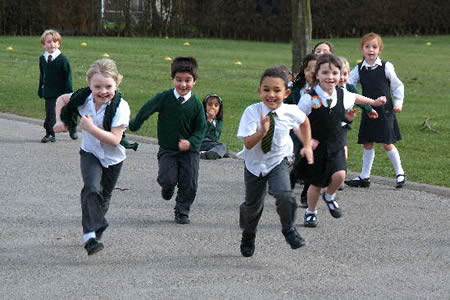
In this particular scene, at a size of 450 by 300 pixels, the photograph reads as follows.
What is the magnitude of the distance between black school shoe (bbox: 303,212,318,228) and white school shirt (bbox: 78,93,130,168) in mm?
1711

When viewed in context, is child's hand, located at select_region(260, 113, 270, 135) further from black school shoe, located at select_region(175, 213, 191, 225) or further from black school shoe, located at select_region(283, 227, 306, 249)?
black school shoe, located at select_region(175, 213, 191, 225)

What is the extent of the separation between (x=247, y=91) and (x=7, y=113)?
23.4 ft

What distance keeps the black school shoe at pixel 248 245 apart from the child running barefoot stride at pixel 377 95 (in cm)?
322

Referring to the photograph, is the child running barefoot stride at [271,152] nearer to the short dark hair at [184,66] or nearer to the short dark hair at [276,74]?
the short dark hair at [276,74]

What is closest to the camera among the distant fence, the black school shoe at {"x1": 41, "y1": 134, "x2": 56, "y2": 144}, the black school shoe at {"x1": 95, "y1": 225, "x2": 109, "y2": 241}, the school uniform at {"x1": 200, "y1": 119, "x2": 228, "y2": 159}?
the black school shoe at {"x1": 95, "y1": 225, "x2": 109, "y2": 241}

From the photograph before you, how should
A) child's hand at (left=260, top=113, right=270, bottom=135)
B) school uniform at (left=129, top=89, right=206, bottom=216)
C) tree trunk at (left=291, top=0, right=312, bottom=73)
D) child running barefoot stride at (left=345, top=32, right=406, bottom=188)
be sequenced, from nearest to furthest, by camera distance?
child's hand at (left=260, top=113, right=270, bottom=135), school uniform at (left=129, top=89, right=206, bottom=216), child running barefoot stride at (left=345, top=32, right=406, bottom=188), tree trunk at (left=291, top=0, right=312, bottom=73)

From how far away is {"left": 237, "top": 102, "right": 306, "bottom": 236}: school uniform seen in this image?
257 inches

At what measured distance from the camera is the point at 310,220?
7.70 meters

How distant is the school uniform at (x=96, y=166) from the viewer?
670 centimetres

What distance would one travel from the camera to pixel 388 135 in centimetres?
988

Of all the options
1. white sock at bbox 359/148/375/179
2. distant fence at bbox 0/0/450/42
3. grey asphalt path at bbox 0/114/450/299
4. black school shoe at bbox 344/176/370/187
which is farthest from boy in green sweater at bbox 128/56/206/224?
distant fence at bbox 0/0/450/42

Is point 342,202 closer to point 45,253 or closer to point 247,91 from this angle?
point 45,253

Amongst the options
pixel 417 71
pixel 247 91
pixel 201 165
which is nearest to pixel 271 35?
pixel 417 71

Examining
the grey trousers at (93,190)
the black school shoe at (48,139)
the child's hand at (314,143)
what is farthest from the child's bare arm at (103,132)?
the black school shoe at (48,139)
